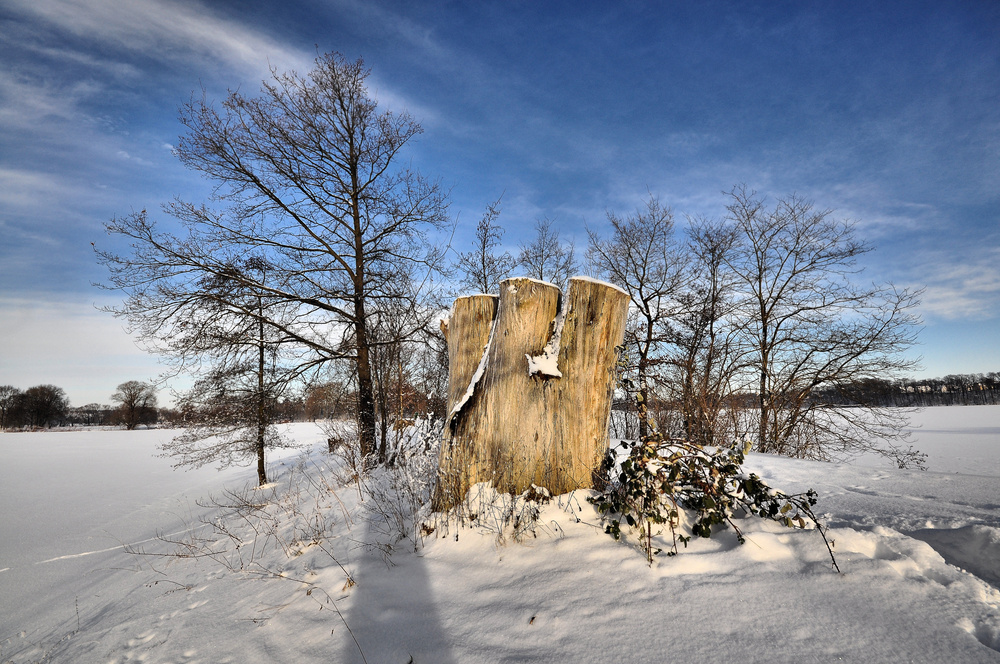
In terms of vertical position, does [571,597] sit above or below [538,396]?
below

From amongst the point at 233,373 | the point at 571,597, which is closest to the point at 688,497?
the point at 571,597

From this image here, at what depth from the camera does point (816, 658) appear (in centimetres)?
156

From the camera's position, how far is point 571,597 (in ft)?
6.97

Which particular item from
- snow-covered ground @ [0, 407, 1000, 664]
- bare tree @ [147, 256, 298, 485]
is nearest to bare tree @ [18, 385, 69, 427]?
bare tree @ [147, 256, 298, 485]

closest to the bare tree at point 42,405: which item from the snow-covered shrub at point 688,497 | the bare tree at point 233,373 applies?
the bare tree at point 233,373

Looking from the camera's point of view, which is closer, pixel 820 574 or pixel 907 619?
pixel 907 619

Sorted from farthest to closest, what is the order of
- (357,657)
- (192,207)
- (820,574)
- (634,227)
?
(634,227), (192,207), (820,574), (357,657)

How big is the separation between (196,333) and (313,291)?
2435mm

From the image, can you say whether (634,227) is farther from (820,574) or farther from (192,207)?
(820,574)

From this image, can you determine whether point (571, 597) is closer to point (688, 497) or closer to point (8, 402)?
point (688, 497)

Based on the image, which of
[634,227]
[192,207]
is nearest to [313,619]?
[192,207]

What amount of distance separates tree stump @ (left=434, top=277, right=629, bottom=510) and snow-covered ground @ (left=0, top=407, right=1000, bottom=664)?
0.34 meters

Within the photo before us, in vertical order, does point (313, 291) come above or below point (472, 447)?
above

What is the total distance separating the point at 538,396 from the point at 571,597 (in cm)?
147
